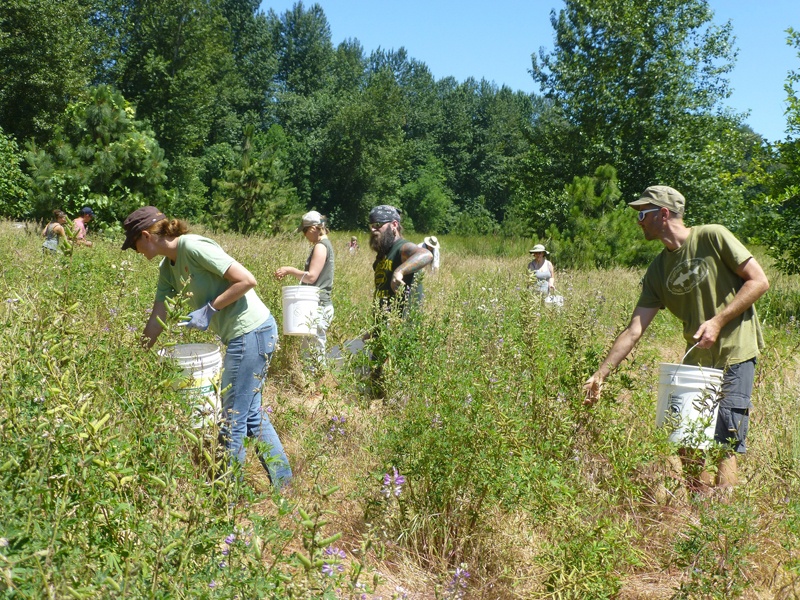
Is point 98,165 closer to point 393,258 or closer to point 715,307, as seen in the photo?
point 393,258

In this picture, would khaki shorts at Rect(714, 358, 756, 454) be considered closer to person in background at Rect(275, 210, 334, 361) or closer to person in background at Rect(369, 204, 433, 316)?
person in background at Rect(369, 204, 433, 316)

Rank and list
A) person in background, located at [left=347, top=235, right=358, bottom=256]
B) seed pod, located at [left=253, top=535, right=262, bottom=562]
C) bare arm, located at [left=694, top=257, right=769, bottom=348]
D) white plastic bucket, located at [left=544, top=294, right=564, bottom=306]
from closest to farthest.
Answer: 1. seed pod, located at [left=253, top=535, right=262, bottom=562]
2. bare arm, located at [left=694, top=257, right=769, bottom=348]
3. white plastic bucket, located at [left=544, top=294, right=564, bottom=306]
4. person in background, located at [left=347, top=235, right=358, bottom=256]

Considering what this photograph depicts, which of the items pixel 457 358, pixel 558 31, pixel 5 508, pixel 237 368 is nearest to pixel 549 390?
pixel 457 358

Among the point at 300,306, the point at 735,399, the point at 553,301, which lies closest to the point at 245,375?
the point at 300,306

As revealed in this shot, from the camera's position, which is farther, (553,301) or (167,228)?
(553,301)

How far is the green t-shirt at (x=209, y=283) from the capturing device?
343 cm

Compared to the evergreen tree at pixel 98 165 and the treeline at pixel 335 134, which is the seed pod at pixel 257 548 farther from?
the evergreen tree at pixel 98 165

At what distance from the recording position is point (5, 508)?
1.47m

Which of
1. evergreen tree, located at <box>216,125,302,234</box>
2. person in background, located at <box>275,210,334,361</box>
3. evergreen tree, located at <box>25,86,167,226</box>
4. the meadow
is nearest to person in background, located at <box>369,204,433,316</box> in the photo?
person in background, located at <box>275,210,334,361</box>

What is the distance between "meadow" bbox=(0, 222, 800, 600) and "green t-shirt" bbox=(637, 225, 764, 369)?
476 mm

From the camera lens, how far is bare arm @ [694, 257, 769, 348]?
10.6 feet

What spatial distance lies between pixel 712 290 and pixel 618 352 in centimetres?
52

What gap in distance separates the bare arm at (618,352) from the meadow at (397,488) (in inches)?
3.2

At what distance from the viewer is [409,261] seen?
525 cm
